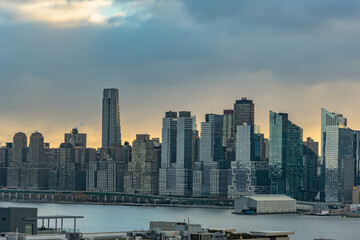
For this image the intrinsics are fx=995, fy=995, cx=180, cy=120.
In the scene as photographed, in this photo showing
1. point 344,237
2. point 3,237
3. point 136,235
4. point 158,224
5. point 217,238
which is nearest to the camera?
point 3,237

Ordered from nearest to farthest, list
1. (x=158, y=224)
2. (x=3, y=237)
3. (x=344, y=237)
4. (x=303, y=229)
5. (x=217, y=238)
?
(x=3, y=237) < (x=217, y=238) < (x=158, y=224) < (x=344, y=237) < (x=303, y=229)

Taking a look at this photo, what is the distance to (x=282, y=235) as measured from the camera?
70.8 m

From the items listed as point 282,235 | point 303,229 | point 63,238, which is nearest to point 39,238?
Answer: point 63,238

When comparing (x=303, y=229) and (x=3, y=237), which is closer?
(x=3, y=237)

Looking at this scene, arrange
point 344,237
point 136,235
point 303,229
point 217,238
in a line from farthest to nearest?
1. point 303,229
2. point 344,237
3. point 136,235
4. point 217,238

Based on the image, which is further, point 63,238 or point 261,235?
point 261,235

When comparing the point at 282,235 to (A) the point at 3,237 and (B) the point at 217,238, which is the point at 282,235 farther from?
(A) the point at 3,237

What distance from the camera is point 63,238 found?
63.9 metres

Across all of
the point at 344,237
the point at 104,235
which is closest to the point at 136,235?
the point at 104,235

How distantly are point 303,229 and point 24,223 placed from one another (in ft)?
365

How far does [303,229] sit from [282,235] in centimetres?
10728

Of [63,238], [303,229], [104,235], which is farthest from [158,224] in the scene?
[303,229]

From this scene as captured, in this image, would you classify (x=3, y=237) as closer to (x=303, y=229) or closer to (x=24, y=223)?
(x=24, y=223)

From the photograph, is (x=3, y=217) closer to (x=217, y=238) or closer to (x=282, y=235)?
(x=217, y=238)
